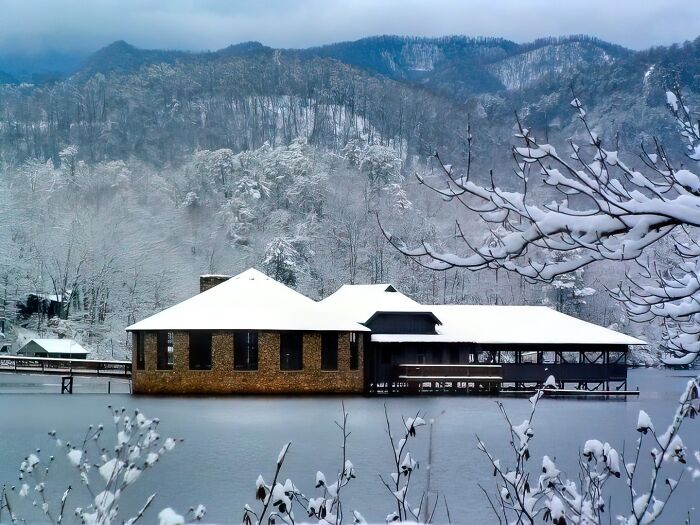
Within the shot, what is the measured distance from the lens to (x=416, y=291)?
8456 cm

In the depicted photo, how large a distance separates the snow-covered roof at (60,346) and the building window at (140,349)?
29.8m

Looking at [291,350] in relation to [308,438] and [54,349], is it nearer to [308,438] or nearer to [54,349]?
[308,438]

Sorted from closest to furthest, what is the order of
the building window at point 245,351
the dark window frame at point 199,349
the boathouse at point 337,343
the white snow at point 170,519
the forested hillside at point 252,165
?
1. the white snow at point 170,519
2. the boathouse at point 337,343
3. the building window at point 245,351
4. the dark window frame at point 199,349
5. the forested hillside at point 252,165

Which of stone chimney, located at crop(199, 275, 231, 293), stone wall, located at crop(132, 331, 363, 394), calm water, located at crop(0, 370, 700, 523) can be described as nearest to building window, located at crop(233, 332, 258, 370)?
stone wall, located at crop(132, 331, 363, 394)

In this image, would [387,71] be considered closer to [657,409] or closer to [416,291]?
[416,291]

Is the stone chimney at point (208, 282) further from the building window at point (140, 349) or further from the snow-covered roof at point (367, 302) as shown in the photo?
the building window at point (140, 349)

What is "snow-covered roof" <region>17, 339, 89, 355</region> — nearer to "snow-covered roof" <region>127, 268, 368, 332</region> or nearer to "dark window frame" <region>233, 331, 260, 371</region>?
"dark window frame" <region>233, 331, 260, 371</region>

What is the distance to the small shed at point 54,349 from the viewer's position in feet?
231

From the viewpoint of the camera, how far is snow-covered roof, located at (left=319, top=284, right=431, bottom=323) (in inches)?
1807

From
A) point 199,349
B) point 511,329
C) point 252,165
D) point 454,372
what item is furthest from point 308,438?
point 252,165

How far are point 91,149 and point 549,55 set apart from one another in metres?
89.1

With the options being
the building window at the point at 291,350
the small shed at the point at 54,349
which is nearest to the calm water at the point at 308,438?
the building window at the point at 291,350

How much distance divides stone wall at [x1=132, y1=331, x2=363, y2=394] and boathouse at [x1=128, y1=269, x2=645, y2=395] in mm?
41

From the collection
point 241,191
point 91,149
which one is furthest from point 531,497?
point 91,149
